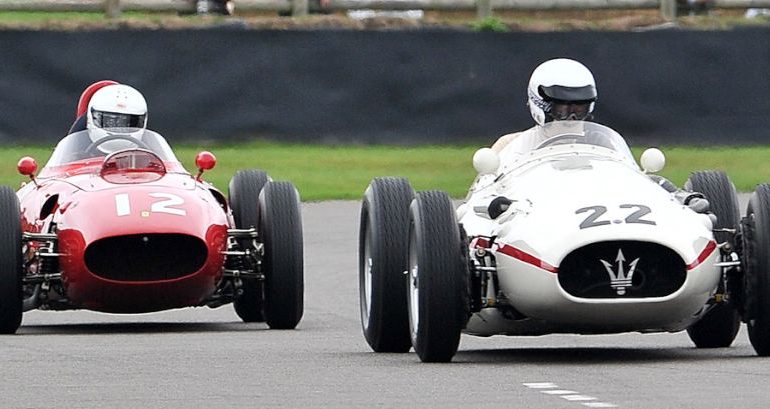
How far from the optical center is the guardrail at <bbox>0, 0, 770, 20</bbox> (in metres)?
27.2

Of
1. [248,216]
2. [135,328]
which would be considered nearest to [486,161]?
[248,216]

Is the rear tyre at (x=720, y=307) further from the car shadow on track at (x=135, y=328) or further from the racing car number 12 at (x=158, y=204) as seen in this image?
the car shadow on track at (x=135, y=328)

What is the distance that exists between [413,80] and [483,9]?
4126 millimetres

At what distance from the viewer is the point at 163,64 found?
23.7 meters

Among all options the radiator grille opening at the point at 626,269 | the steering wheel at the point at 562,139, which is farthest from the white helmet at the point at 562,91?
the radiator grille opening at the point at 626,269

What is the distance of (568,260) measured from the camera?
348 inches

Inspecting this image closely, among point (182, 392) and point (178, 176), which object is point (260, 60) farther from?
point (182, 392)

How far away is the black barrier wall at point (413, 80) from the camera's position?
23734mm

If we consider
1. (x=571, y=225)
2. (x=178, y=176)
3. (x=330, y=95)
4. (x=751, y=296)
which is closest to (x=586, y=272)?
(x=571, y=225)

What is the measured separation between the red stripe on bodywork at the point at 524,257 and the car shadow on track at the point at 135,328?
3.37m

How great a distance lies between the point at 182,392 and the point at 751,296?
2.58 m

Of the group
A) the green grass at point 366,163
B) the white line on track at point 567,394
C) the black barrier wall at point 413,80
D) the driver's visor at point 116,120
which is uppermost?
the black barrier wall at point 413,80

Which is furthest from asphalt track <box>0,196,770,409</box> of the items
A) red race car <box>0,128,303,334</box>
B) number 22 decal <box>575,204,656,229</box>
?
number 22 decal <box>575,204,656,229</box>

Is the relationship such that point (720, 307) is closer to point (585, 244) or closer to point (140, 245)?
point (585, 244)
